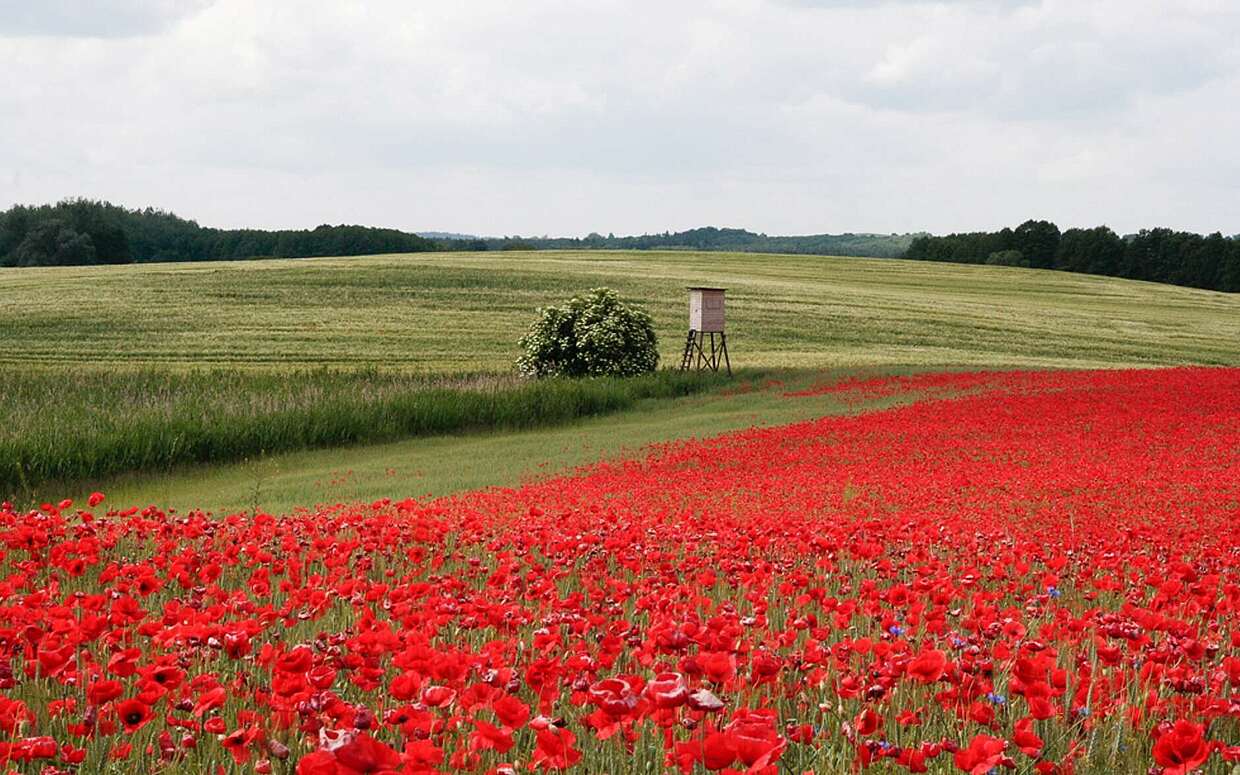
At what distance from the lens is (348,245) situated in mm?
105188

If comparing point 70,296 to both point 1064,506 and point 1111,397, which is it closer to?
point 1111,397

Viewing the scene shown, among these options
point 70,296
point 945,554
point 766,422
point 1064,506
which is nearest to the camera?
point 945,554

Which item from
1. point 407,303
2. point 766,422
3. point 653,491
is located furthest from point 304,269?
point 653,491

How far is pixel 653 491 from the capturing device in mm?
14859

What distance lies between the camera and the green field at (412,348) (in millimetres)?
20141

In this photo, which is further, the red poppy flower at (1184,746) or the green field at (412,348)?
the green field at (412,348)

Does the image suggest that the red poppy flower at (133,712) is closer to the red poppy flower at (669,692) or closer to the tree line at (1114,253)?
the red poppy flower at (669,692)

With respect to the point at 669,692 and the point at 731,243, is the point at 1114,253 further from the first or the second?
the point at 669,692

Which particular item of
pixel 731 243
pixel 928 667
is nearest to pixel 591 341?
pixel 928 667

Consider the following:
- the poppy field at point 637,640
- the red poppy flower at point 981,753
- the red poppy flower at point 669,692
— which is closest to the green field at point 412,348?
the poppy field at point 637,640

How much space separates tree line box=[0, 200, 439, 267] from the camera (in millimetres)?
88375

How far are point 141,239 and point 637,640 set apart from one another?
356 ft

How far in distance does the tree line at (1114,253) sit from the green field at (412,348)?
23.4m

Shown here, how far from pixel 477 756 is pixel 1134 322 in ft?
208
